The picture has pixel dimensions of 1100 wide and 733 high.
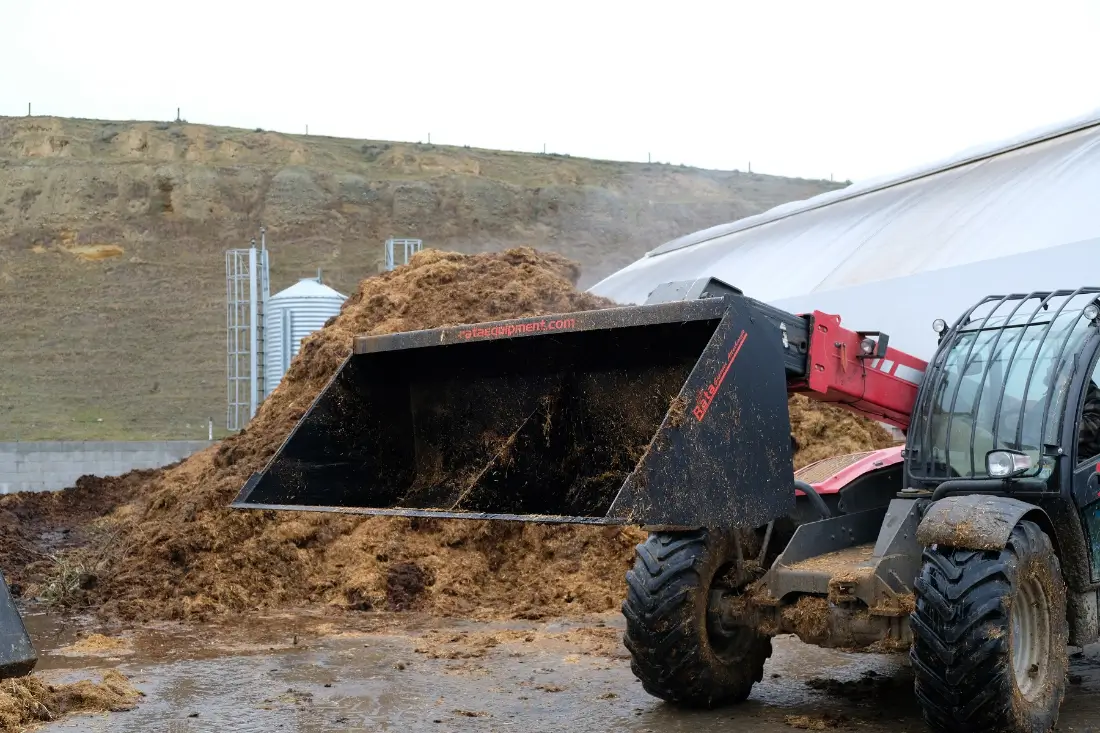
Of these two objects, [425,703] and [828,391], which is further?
[425,703]

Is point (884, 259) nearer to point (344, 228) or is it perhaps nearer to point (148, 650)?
point (148, 650)

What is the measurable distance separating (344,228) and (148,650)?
121 ft

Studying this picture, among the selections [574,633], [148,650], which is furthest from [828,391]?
[148,650]

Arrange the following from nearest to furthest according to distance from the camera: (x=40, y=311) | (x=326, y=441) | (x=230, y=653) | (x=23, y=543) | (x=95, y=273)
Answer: (x=326, y=441), (x=230, y=653), (x=23, y=543), (x=40, y=311), (x=95, y=273)

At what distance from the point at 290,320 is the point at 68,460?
5.34 meters

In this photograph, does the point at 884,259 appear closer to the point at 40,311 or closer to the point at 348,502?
the point at 348,502

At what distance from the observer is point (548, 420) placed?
6.46 metres

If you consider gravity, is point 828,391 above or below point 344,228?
below

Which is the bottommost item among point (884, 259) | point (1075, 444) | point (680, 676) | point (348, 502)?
point (680, 676)

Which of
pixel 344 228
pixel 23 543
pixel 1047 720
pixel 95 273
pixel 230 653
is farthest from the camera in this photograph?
pixel 344 228

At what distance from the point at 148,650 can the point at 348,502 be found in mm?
2984

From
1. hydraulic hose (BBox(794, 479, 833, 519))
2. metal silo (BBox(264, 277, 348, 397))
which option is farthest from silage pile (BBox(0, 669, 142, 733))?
metal silo (BBox(264, 277, 348, 397))

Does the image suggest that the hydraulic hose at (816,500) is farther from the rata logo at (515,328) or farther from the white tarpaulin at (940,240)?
the white tarpaulin at (940,240)

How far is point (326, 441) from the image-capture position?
6453mm
